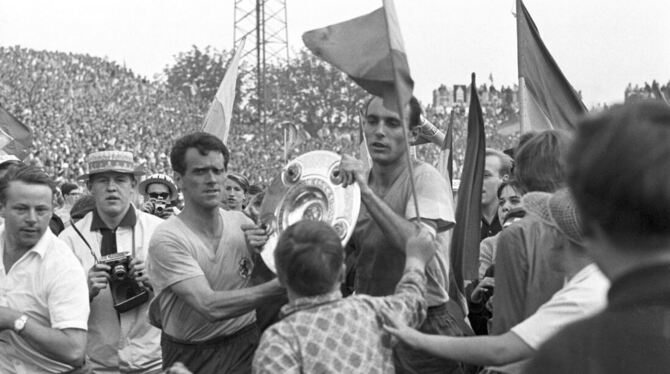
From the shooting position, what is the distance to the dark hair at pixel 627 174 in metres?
1.58

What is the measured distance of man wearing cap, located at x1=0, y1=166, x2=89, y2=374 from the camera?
15.6ft

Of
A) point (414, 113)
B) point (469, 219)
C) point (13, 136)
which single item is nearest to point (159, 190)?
point (13, 136)

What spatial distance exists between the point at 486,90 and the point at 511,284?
102777 mm

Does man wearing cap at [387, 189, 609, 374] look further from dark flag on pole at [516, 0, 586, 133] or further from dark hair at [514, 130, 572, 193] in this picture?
dark flag on pole at [516, 0, 586, 133]

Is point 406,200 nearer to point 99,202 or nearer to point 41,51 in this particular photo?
point 99,202

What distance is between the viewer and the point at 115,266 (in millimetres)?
5480

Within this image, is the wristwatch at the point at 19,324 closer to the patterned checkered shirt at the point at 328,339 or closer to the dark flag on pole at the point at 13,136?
the patterned checkered shirt at the point at 328,339

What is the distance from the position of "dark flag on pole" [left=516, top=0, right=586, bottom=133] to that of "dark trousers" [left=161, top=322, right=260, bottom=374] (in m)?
3.34

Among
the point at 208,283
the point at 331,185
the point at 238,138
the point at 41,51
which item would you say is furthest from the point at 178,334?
the point at 41,51

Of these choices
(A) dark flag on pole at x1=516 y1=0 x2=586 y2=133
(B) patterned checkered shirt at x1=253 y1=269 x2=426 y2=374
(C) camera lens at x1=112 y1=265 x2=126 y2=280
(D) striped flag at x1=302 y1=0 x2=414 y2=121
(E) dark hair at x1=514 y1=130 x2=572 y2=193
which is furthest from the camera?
(A) dark flag on pole at x1=516 y1=0 x2=586 y2=133

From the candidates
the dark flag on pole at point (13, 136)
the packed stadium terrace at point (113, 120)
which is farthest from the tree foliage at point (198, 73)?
the dark flag on pole at point (13, 136)

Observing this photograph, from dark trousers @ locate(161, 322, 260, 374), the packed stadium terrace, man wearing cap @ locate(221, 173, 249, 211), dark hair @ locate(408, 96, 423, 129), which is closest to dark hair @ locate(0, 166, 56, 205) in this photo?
dark trousers @ locate(161, 322, 260, 374)

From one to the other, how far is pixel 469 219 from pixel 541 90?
6.48 feet

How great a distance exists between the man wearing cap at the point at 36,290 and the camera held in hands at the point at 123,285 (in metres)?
0.41
